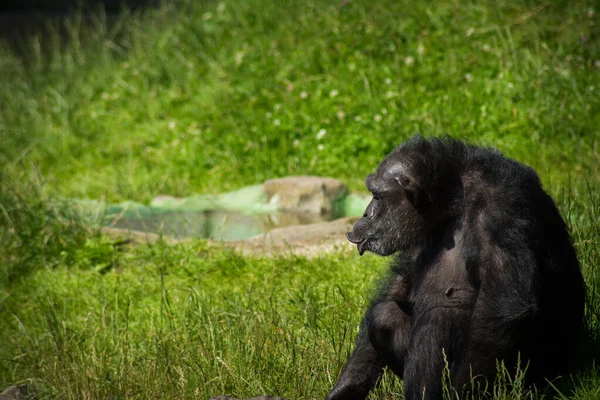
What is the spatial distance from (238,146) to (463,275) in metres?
5.10

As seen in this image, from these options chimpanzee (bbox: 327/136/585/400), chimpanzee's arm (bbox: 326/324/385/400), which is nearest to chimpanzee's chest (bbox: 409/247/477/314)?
chimpanzee (bbox: 327/136/585/400)

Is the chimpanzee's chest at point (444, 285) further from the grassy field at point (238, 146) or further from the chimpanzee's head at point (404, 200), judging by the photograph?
the grassy field at point (238, 146)

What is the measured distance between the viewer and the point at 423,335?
3.49m

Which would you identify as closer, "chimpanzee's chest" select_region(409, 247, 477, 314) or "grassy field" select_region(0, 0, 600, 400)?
"chimpanzee's chest" select_region(409, 247, 477, 314)

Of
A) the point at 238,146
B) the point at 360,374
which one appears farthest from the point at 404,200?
the point at 238,146

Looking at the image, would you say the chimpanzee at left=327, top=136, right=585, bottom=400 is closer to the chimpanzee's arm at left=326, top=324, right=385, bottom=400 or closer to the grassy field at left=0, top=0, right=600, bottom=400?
the chimpanzee's arm at left=326, top=324, right=385, bottom=400

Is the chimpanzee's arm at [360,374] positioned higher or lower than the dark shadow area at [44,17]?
lower

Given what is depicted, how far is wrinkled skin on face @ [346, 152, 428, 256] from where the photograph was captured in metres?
3.69

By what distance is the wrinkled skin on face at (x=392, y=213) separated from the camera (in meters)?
3.69

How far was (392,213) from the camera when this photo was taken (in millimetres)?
3732

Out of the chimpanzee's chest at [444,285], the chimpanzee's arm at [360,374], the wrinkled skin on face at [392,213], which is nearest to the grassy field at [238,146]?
the chimpanzee's arm at [360,374]

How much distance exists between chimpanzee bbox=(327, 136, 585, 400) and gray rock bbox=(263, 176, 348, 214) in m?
3.23

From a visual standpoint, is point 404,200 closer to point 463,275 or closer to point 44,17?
point 463,275

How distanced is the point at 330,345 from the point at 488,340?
104 centimetres
